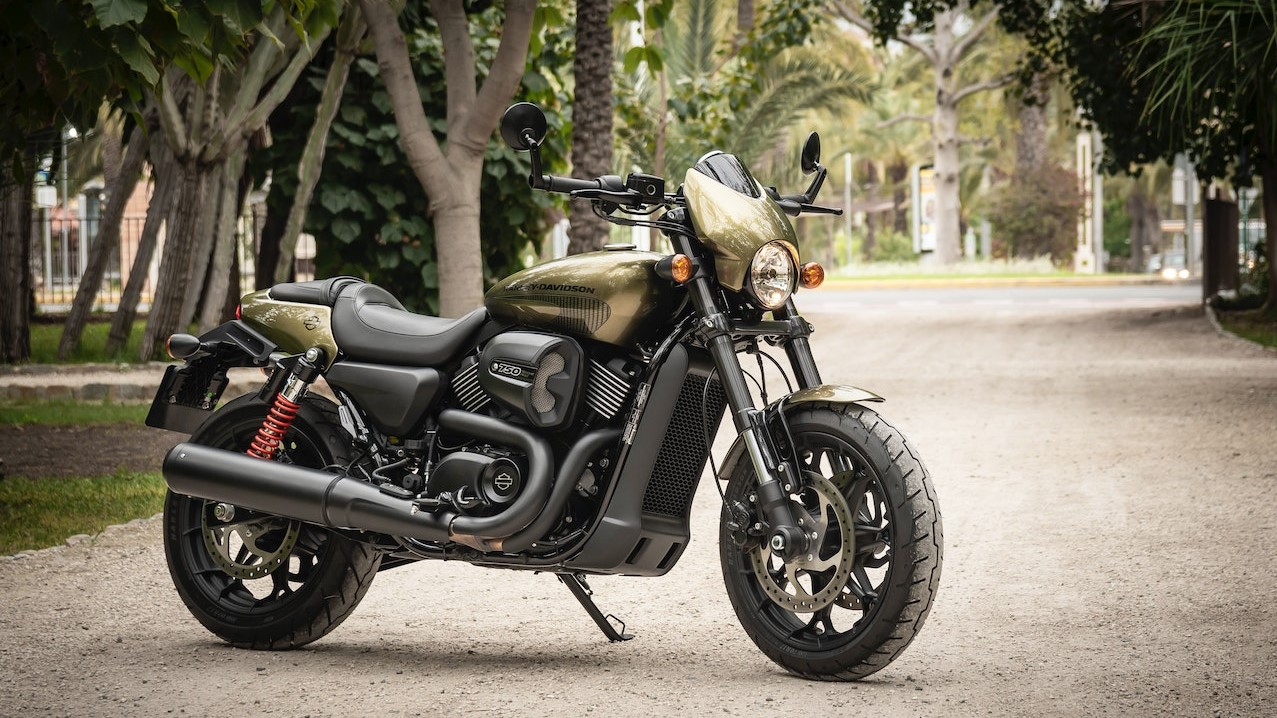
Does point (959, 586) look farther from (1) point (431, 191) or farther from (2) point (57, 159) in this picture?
(2) point (57, 159)

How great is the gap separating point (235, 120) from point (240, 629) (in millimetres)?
10199

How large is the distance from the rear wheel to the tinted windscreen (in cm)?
Result: 156

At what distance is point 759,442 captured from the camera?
492 cm

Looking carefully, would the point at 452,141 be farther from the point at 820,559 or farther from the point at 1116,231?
the point at 1116,231

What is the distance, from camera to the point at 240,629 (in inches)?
216

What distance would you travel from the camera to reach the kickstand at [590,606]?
5.37m

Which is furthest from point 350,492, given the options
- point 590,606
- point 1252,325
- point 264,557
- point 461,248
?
point 1252,325

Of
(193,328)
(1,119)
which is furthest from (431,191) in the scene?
(193,328)

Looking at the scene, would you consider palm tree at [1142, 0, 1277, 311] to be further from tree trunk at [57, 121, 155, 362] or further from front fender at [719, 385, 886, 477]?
tree trunk at [57, 121, 155, 362]

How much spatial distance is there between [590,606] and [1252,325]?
57.5 ft

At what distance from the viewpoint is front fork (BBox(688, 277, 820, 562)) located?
484 cm

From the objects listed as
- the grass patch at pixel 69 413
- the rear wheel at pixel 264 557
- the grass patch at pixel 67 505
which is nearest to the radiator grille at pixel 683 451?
the rear wheel at pixel 264 557

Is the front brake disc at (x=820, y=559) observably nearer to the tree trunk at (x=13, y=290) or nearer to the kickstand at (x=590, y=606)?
the kickstand at (x=590, y=606)

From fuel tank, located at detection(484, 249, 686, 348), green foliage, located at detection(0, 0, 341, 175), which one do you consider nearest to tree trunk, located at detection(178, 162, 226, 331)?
green foliage, located at detection(0, 0, 341, 175)
